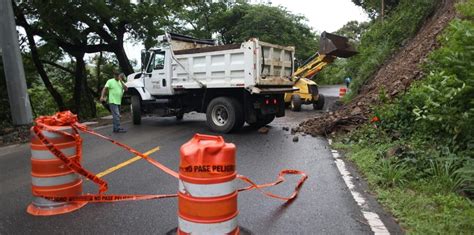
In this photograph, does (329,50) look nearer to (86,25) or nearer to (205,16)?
(86,25)

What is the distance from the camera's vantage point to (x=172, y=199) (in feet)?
16.8

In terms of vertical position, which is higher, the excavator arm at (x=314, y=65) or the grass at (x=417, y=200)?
the excavator arm at (x=314, y=65)

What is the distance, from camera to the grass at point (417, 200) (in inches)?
152

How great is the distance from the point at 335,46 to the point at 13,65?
12021 millimetres

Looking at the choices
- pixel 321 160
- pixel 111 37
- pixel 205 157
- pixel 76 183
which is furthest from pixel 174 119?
pixel 205 157

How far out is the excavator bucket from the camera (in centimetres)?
1700

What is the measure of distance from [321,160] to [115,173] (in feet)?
12.2

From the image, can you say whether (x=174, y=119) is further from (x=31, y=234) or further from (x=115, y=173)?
(x=31, y=234)

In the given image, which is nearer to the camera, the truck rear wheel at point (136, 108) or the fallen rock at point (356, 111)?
the fallen rock at point (356, 111)

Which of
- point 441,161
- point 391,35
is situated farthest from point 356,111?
point 391,35

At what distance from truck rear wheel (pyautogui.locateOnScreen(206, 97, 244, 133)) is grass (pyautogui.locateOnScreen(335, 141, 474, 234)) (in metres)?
4.91

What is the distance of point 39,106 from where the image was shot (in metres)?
23.5

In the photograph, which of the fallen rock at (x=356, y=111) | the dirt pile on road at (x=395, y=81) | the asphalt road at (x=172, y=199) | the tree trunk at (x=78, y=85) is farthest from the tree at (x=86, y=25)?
the fallen rock at (x=356, y=111)

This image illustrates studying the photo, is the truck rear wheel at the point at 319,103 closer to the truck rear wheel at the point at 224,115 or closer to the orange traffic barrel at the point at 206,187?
the truck rear wheel at the point at 224,115
